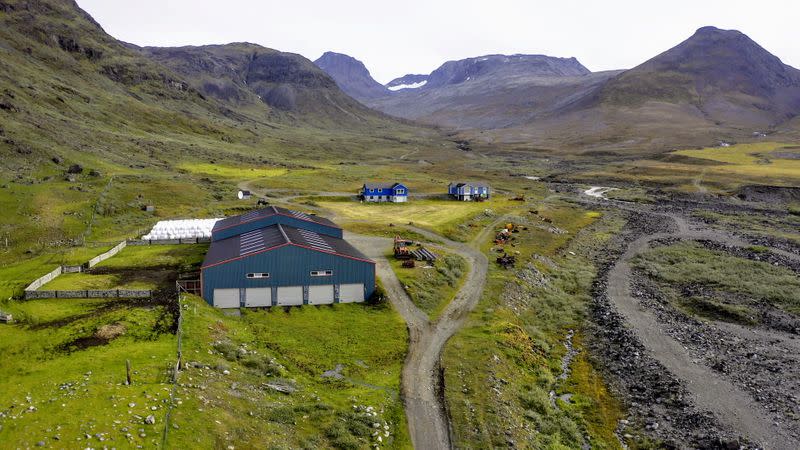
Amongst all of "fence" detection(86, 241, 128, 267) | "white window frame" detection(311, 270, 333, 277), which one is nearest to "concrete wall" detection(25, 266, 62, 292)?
"fence" detection(86, 241, 128, 267)

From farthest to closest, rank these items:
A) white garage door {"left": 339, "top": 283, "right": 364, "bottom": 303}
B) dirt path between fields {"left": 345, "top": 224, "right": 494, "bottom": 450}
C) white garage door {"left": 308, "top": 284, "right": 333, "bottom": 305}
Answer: white garage door {"left": 339, "top": 283, "right": 364, "bottom": 303}, white garage door {"left": 308, "top": 284, "right": 333, "bottom": 305}, dirt path between fields {"left": 345, "top": 224, "right": 494, "bottom": 450}

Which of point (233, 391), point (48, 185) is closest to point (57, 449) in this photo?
point (233, 391)

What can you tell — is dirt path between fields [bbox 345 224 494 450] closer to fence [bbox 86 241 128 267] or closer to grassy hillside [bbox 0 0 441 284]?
fence [bbox 86 241 128 267]

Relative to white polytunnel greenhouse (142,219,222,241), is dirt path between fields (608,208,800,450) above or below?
below

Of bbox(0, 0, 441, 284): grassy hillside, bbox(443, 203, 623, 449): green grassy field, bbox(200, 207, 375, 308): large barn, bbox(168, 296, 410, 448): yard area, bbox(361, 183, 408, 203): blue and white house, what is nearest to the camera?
bbox(168, 296, 410, 448): yard area

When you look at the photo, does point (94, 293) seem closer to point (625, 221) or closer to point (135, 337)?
point (135, 337)

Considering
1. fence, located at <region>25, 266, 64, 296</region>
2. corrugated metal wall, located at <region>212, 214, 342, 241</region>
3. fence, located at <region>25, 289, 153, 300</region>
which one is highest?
corrugated metal wall, located at <region>212, 214, 342, 241</region>
